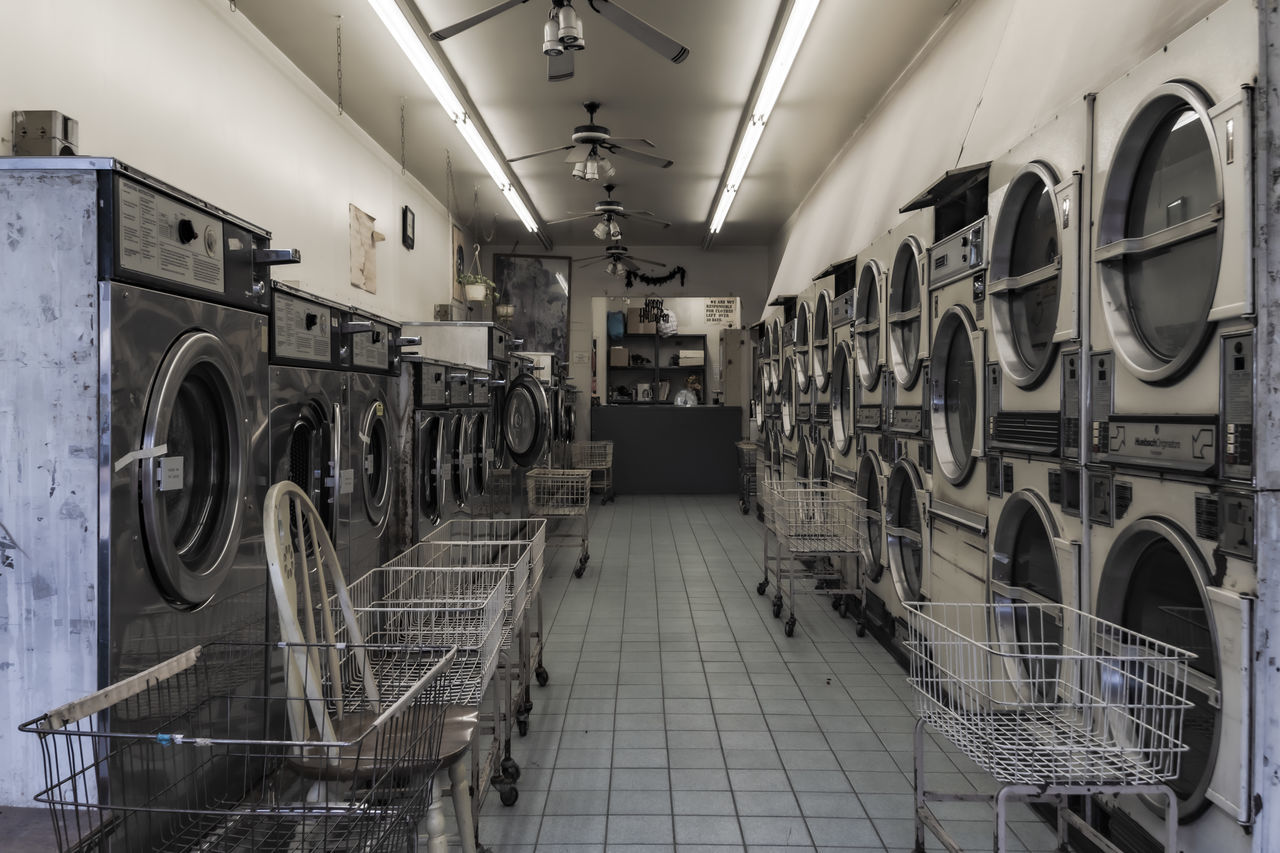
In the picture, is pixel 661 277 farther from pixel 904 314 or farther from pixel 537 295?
pixel 904 314

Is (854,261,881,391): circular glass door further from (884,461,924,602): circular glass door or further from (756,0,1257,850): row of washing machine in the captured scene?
(756,0,1257,850): row of washing machine

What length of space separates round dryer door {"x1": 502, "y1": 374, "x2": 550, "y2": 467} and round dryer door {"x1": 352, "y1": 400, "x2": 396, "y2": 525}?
8.65 ft

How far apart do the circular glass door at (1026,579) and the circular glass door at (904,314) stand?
1.31 meters

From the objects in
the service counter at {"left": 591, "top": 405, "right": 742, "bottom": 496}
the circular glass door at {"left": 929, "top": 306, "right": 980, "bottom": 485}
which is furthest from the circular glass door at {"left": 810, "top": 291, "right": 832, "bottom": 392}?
the service counter at {"left": 591, "top": 405, "right": 742, "bottom": 496}

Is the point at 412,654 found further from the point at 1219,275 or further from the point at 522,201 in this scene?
the point at 522,201

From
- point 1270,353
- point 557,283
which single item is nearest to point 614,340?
point 557,283

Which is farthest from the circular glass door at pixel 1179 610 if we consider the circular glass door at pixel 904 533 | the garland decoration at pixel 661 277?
the garland decoration at pixel 661 277

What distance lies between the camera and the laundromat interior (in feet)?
6.04

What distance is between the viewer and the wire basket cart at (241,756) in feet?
4.49

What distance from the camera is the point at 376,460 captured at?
3.94m

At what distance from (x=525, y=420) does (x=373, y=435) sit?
3.48m

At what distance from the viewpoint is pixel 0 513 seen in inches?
73.0

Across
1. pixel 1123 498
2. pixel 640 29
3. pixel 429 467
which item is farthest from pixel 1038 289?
pixel 429 467

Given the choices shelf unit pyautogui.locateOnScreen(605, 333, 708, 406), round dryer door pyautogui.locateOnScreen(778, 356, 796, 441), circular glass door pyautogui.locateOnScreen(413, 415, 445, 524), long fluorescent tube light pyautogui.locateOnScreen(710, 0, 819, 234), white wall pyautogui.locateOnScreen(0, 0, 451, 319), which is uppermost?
long fluorescent tube light pyautogui.locateOnScreen(710, 0, 819, 234)
